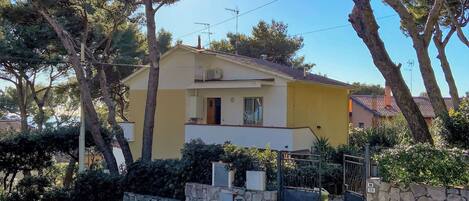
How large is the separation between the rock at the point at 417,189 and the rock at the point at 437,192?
93 millimetres

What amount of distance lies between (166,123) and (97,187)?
9.58 metres

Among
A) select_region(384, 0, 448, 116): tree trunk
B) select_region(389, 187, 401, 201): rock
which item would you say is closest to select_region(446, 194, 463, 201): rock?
select_region(389, 187, 401, 201): rock

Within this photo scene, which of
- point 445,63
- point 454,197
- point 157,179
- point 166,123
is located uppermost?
point 445,63

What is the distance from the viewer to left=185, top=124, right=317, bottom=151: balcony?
60.8 feet

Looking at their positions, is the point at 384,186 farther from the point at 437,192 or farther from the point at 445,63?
the point at 445,63

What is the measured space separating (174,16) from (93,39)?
20.9ft

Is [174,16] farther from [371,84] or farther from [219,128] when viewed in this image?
[371,84]

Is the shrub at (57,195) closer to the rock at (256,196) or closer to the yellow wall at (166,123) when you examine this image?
the rock at (256,196)

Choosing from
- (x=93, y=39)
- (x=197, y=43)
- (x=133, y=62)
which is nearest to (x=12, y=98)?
(x=133, y=62)

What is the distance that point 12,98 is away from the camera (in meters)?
42.2

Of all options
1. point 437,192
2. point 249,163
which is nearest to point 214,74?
point 249,163

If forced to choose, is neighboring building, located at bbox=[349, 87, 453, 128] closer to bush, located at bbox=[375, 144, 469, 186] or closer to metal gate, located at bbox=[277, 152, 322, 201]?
metal gate, located at bbox=[277, 152, 322, 201]

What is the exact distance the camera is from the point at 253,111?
70.5ft

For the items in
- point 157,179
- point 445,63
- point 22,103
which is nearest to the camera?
point 157,179
